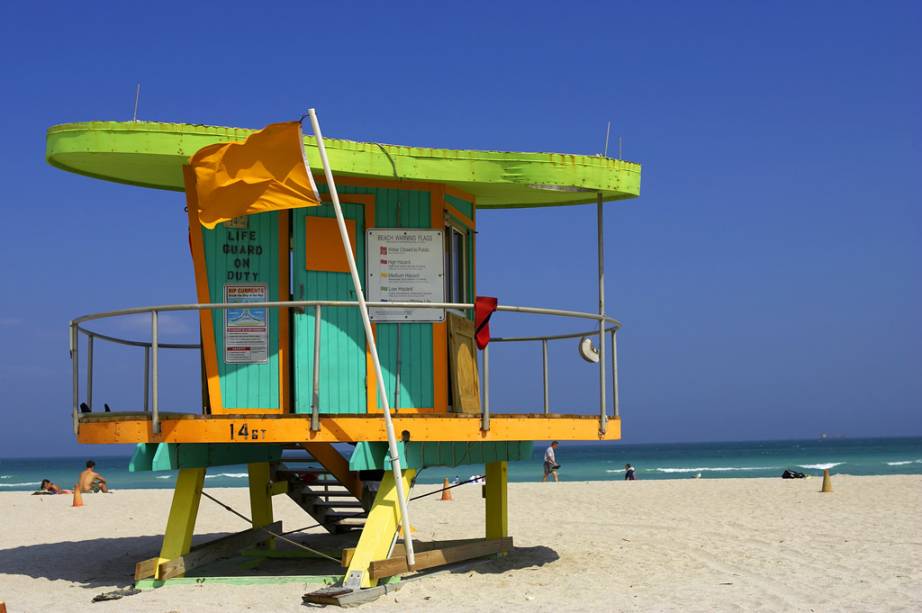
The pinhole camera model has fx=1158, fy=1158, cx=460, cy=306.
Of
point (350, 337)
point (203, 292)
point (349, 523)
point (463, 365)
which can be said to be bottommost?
point (349, 523)

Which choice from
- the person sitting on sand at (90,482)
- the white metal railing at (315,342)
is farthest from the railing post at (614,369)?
the person sitting on sand at (90,482)

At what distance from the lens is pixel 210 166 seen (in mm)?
12148

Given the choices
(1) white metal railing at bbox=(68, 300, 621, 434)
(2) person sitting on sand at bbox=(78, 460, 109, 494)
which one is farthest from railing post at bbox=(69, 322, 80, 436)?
(2) person sitting on sand at bbox=(78, 460, 109, 494)

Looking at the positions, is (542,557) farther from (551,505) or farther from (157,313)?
(551,505)

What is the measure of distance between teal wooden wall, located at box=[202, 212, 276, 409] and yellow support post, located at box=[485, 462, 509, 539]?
3.18 meters

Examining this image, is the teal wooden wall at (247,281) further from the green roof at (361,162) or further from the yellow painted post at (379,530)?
the yellow painted post at (379,530)

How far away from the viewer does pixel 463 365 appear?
14.1 metres

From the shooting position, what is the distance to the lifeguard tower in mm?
12062

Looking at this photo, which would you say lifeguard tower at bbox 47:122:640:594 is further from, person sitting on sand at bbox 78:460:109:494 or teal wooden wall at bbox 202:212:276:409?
person sitting on sand at bbox 78:460:109:494

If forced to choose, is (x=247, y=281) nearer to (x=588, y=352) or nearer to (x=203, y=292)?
(x=203, y=292)

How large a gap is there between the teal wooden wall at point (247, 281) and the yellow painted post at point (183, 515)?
924 mm

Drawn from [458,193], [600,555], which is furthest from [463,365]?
[600,555]

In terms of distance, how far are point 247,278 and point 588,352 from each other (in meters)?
4.01

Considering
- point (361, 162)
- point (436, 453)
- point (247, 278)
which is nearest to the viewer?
point (436, 453)
